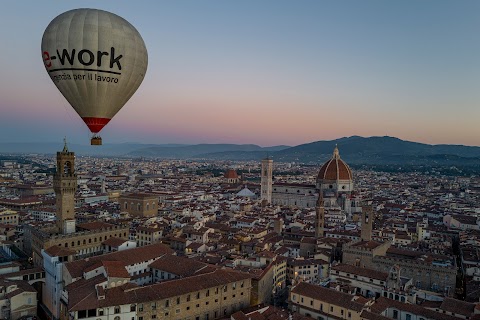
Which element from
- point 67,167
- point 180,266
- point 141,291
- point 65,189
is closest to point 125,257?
point 180,266

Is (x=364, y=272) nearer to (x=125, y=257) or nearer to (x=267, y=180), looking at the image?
(x=125, y=257)

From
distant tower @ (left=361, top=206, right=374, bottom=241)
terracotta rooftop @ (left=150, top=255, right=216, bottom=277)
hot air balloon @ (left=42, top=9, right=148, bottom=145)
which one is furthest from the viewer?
distant tower @ (left=361, top=206, right=374, bottom=241)

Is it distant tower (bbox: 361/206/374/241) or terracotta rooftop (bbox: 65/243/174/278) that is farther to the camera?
distant tower (bbox: 361/206/374/241)

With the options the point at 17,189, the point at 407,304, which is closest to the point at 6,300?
the point at 407,304

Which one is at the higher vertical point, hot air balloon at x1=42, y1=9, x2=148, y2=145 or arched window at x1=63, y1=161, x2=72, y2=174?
hot air balloon at x1=42, y1=9, x2=148, y2=145

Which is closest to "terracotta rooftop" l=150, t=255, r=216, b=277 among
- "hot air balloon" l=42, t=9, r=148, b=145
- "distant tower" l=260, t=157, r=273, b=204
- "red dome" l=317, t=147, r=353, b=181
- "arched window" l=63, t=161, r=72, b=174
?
"hot air balloon" l=42, t=9, r=148, b=145

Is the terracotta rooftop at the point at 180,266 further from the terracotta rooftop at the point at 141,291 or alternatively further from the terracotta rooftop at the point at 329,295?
the terracotta rooftop at the point at 329,295

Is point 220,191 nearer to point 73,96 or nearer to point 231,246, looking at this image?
point 231,246

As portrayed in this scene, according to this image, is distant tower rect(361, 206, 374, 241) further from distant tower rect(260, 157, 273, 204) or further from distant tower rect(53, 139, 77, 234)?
distant tower rect(260, 157, 273, 204)
